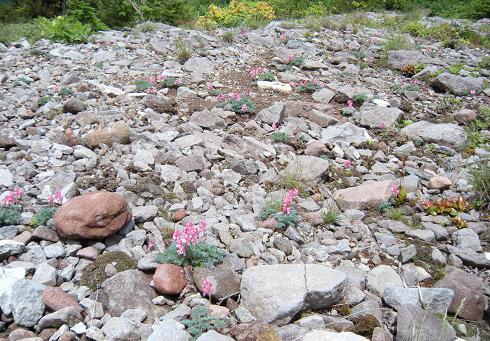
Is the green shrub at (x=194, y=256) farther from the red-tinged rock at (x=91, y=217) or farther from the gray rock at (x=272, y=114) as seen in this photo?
the gray rock at (x=272, y=114)

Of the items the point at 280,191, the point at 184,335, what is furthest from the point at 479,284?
the point at 184,335

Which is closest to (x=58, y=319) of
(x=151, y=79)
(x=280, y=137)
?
(x=280, y=137)

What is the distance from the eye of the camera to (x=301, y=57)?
32.4 feet

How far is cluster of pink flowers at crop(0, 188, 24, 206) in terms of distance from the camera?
427 centimetres

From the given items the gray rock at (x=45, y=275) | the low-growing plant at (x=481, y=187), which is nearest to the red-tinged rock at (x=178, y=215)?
the gray rock at (x=45, y=275)

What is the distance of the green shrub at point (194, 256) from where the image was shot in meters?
3.79

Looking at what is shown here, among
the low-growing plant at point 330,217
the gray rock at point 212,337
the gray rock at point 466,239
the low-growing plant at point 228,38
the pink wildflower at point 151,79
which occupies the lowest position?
the gray rock at point 466,239

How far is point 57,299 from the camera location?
330 cm

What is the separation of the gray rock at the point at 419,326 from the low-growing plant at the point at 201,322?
1386 mm

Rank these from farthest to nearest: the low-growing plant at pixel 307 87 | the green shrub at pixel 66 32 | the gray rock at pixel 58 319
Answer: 1. the green shrub at pixel 66 32
2. the low-growing plant at pixel 307 87
3. the gray rock at pixel 58 319

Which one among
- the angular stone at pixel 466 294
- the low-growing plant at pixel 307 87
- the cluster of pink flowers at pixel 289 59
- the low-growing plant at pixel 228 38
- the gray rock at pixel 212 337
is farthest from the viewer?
the low-growing plant at pixel 228 38

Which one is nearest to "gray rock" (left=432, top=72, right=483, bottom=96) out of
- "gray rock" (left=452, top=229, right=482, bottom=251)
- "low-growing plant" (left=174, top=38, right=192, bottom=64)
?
"gray rock" (left=452, top=229, right=482, bottom=251)

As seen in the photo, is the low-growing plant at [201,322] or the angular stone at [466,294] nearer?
the low-growing plant at [201,322]

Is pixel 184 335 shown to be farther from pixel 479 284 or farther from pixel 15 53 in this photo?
pixel 15 53
